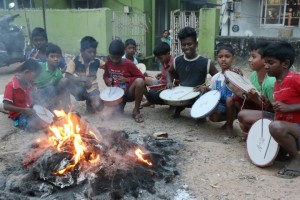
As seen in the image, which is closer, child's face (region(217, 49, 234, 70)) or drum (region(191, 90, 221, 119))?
drum (region(191, 90, 221, 119))

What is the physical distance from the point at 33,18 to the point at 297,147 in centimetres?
1365

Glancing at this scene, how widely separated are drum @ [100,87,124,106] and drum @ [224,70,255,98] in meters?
1.99

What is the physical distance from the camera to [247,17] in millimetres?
13680

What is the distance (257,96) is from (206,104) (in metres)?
0.86

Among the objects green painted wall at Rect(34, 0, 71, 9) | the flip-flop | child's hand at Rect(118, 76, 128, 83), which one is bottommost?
the flip-flop

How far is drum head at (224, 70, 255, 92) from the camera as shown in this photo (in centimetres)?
437

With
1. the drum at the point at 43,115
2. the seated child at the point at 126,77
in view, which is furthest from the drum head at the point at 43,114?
the seated child at the point at 126,77

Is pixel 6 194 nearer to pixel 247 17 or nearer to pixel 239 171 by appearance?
pixel 239 171

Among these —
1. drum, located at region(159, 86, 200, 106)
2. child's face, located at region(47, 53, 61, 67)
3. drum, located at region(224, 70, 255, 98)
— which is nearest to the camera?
drum, located at region(224, 70, 255, 98)

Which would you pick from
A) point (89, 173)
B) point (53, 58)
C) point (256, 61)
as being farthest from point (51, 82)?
point (256, 61)

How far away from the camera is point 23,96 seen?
5.04 metres

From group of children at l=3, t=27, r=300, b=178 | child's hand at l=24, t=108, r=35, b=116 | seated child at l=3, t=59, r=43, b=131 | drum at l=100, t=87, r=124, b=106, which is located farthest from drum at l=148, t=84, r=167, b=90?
child's hand at l=24, t=108, r=35, b=116

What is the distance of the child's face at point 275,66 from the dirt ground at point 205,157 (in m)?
1.14

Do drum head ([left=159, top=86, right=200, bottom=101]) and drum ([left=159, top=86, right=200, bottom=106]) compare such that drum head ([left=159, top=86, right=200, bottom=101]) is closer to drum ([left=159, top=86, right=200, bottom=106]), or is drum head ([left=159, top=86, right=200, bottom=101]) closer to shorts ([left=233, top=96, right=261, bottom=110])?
drum ([left=159, top=86, right=200, bottom=106])
